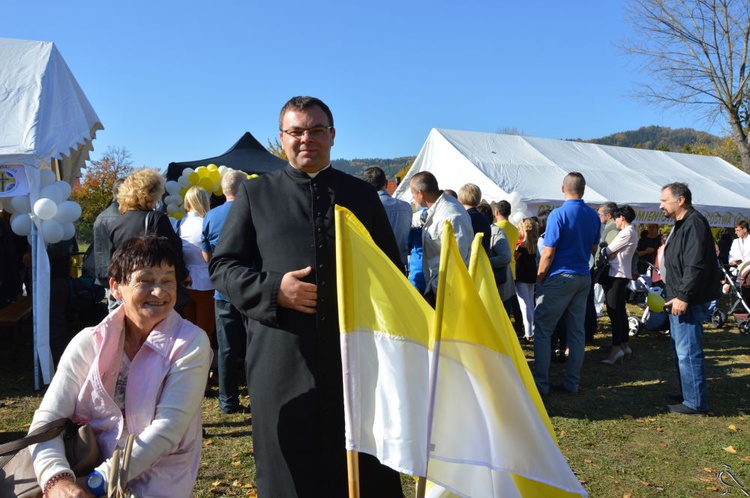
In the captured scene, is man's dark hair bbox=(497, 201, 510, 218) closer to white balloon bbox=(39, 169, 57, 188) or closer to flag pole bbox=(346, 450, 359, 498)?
white balloon bbox=(39, 169, 57, 188)

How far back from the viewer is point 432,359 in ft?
6.62

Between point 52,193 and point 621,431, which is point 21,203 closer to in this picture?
point 52,193

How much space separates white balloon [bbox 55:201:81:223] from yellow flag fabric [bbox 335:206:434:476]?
537 centimetres

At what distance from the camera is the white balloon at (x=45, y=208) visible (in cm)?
621

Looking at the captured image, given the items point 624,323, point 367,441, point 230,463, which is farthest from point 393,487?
point 624,323

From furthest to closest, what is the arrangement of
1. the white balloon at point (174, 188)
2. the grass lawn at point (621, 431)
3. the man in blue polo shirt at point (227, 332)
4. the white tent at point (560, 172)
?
the white tent at point (560, 172), the white balloon at point (174, 188), the man in blue polo shirt at point (227, 332), the grass lawn at point (621, 431)

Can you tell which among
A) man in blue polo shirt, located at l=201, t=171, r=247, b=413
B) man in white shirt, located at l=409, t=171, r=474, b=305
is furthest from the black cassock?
man in white shirt, located at l=409, t=171, r=474, b=305

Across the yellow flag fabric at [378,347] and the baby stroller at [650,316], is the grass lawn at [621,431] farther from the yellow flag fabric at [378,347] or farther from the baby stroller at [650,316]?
the yellow flag fabric at [378,347]

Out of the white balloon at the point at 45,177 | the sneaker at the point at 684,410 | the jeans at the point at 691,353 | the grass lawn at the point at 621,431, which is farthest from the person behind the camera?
the white balloon at the point at 45,177

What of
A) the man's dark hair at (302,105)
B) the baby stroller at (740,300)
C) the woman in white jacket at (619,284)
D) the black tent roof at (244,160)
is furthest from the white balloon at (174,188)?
the baby stroller at (740,300)

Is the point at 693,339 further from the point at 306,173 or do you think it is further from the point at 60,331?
the point at 60,331

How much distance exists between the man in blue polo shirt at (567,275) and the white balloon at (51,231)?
501cm

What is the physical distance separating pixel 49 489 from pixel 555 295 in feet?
16.6

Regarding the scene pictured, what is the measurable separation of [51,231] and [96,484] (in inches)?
193
